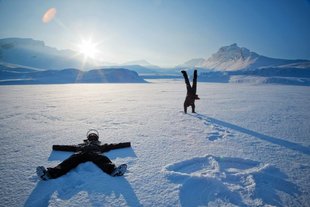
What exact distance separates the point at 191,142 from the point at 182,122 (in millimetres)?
2734

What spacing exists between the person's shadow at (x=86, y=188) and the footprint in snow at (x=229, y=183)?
2.99ft

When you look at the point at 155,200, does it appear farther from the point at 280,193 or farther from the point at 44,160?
the point at 44,160

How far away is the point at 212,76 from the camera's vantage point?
8538 centimetres

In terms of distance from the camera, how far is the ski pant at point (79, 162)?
12.2 ft

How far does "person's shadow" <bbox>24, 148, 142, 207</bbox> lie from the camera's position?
313 centimetres

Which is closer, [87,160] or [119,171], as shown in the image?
[119,171]

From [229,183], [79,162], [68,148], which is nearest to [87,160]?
[79,162]

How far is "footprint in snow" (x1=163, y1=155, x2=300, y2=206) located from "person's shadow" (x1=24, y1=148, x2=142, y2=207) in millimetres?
913

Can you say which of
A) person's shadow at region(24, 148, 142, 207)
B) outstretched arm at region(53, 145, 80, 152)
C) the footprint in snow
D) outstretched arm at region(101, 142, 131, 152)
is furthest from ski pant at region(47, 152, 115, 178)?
the footprint in snow

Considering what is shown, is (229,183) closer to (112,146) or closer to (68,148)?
(112,146)

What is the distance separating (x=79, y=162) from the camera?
415 centimetres

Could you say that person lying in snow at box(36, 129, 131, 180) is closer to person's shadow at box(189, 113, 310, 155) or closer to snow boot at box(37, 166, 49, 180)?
snow boot at box(37, 166, 49, 180)

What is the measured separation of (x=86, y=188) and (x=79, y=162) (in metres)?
0.83

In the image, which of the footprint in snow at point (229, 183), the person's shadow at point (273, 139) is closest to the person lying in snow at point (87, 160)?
the footprint in snow at point (229, 183)
